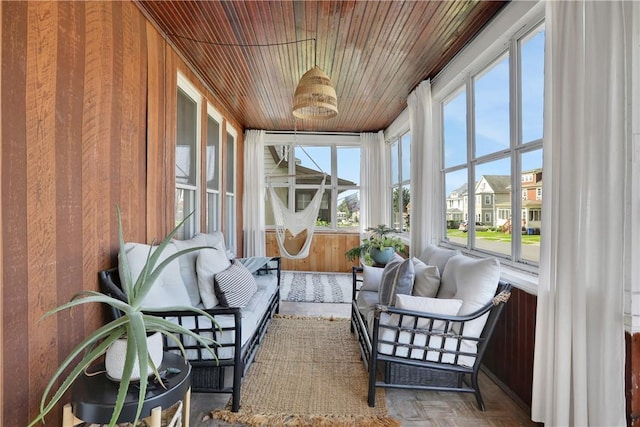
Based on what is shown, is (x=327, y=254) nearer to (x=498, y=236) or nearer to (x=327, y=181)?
(x=327, y=181)

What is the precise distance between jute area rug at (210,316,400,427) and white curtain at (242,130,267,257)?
2.58m

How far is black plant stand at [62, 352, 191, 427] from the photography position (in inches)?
39.5

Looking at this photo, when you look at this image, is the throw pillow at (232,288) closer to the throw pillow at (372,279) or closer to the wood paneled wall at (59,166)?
the wood paneled wall at (59,166)

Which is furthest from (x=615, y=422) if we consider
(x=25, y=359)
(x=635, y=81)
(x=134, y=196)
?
(x=134, y=196)

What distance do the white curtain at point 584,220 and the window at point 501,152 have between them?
51 cm

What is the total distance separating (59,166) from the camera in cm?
141

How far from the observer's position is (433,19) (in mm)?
2195

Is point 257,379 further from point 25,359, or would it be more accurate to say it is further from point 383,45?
point 383,45

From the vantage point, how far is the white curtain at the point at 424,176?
3135mm

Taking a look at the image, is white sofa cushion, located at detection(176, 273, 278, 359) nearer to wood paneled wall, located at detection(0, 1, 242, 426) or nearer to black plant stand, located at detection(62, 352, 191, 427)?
black plant stand, located at detection(62, 352, 191, 427)

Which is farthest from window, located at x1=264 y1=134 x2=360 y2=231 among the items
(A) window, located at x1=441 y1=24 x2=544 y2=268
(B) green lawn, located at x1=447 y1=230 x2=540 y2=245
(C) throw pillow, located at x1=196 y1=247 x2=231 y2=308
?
(C) throw pillow, located at x1=196 y1=247 x2=231 y2=308

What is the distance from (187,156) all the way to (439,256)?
2410 mm

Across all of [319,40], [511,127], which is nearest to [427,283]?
[511,127]

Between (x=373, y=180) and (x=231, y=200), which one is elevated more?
(x=373, y=180)
